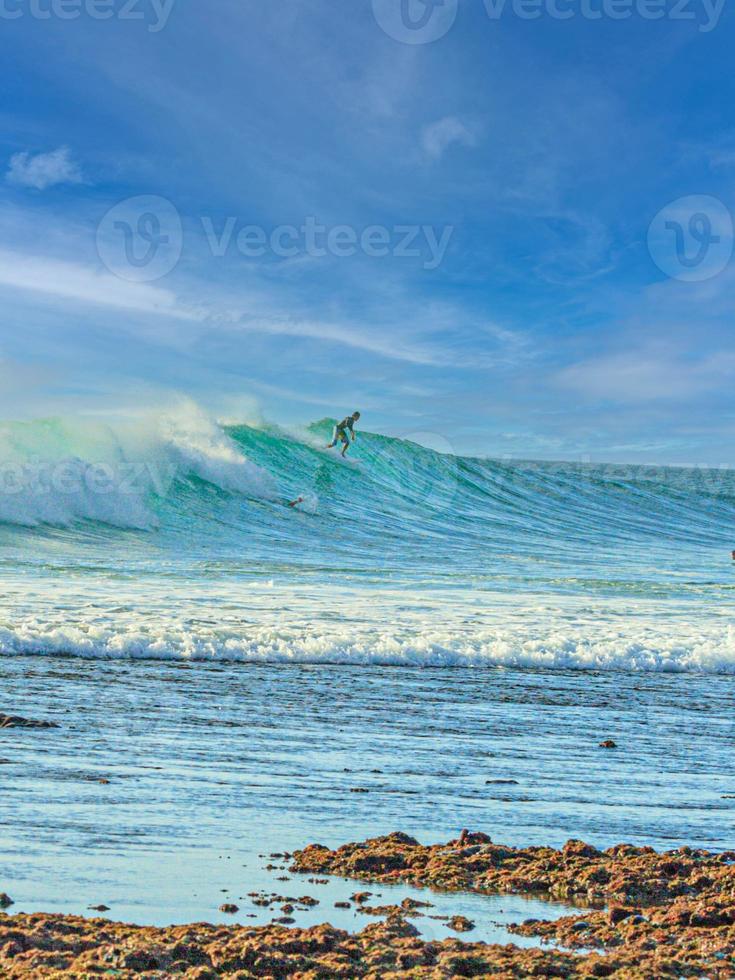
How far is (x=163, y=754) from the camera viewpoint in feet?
16.0

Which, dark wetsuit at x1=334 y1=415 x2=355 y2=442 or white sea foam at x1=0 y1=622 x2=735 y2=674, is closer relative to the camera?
white sea foam at x1=0 y1=622 x2=735 y2=674

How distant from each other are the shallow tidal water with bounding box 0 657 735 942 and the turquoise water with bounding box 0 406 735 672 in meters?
1.39

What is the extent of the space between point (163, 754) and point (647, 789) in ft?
7.80

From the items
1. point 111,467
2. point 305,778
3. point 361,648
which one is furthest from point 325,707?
point 111,467

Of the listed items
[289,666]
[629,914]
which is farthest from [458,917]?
[289,666]

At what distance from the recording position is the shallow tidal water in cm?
315

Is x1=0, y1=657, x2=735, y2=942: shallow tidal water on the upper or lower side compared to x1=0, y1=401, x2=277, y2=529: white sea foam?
lower

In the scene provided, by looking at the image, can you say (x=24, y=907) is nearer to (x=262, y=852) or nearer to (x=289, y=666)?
(x=262, y=852)

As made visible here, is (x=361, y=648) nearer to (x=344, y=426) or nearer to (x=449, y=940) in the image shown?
(x=449, y=940)

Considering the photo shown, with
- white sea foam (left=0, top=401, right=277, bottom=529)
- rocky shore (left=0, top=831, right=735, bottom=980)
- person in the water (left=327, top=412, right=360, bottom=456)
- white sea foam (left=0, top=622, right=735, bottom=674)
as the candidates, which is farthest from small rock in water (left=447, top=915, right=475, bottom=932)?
person in the water (left=327, top=412, right=360, bottom=456)

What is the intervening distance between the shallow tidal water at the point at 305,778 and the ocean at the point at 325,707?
0.02 meters

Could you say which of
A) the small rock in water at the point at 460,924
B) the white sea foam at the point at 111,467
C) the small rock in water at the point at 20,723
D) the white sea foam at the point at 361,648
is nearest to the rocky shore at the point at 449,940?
the small rock in water at the point at 460,924

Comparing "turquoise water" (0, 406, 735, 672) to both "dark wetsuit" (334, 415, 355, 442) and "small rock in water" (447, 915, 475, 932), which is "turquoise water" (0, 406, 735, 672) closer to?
"dark wetsuit" (334, 415, 355, 442)

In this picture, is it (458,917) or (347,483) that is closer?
(458,917)
